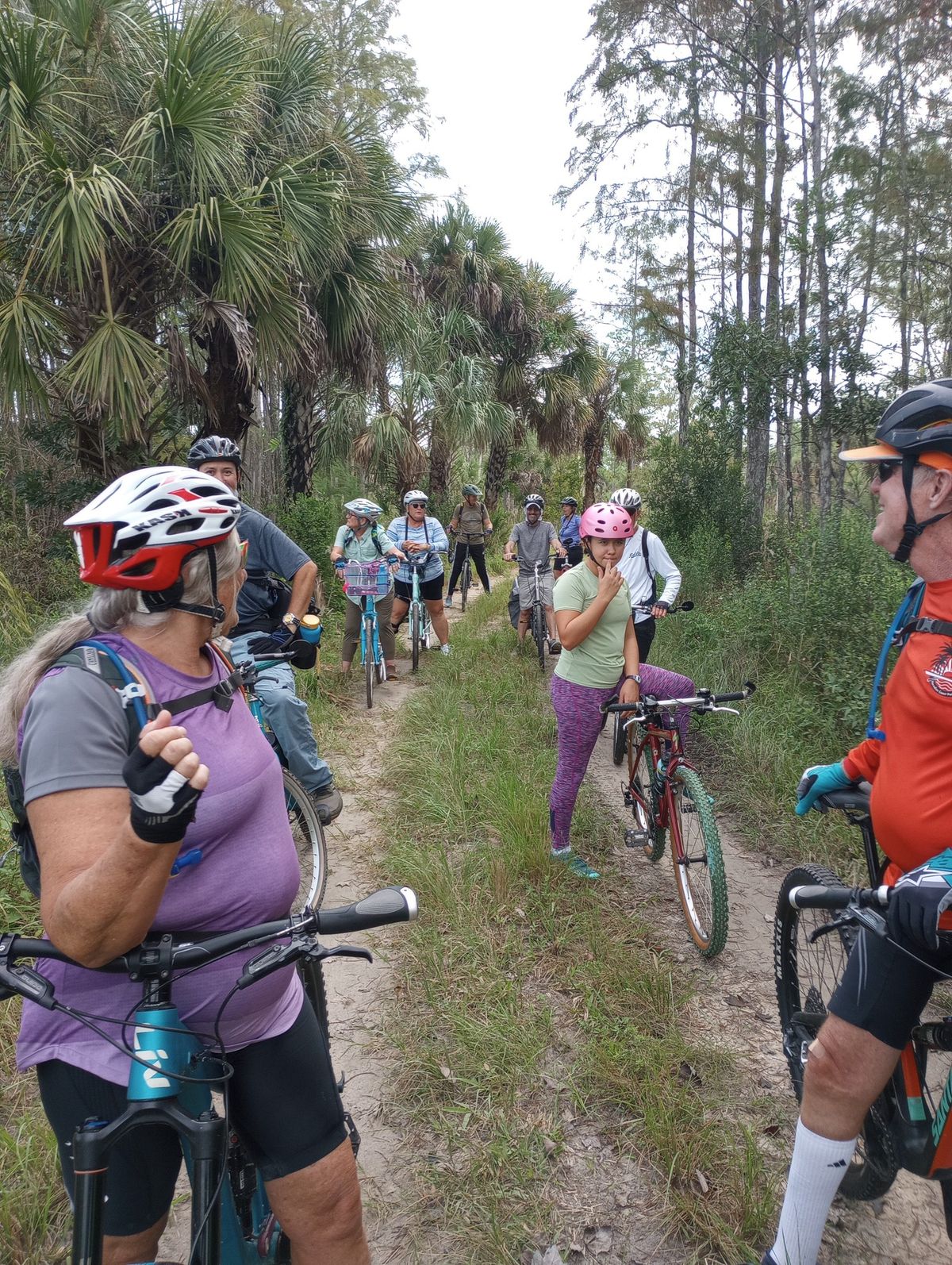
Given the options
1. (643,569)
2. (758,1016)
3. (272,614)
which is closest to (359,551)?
(643,569)

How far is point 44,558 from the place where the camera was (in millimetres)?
7855

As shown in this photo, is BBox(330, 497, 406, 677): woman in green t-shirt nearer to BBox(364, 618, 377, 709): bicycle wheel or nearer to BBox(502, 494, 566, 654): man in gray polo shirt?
BBox(364, 618, 377, 709): bicycle wheel

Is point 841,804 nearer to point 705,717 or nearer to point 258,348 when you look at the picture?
point 705,717

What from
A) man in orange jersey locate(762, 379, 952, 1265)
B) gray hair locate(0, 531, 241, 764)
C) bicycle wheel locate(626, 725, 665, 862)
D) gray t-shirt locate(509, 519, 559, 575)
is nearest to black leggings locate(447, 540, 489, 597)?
gray t-shirt locate(509, 519, 559, 575)

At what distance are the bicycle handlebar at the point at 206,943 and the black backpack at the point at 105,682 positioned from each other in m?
0.11

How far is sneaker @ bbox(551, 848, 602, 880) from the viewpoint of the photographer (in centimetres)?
409

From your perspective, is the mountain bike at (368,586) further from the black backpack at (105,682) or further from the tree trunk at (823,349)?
the black backpack at (105,682)

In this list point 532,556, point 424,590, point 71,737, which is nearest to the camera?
point 71,737

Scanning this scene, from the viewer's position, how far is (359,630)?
817 cm

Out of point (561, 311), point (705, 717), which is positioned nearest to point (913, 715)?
point (705, 717)

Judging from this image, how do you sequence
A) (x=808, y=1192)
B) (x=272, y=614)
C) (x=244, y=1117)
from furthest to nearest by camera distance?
(x=272, y=614) → (x=808, y=1192) → (x=244, y=1117)

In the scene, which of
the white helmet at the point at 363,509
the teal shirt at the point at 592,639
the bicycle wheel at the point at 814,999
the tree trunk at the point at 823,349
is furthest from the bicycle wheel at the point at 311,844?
the tree trunk at the point at 823,349

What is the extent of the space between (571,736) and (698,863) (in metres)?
0.89

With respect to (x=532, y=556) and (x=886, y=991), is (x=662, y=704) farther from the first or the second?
(x=532, y=556)
